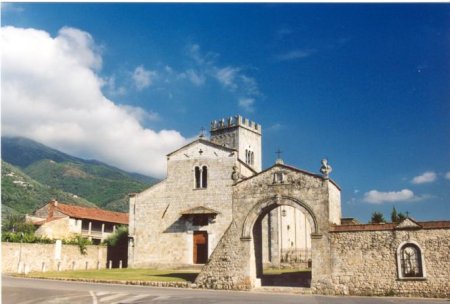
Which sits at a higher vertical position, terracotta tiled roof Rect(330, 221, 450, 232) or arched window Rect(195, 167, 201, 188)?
arched window Rect(195, 167, 201, 188)

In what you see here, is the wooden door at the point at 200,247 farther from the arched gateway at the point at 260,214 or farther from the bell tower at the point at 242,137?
the bell tower at the point at 242,137

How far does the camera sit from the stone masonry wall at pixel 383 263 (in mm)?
21406

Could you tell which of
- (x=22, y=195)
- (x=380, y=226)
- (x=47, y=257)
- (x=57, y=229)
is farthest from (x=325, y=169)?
(x=22, y=195)

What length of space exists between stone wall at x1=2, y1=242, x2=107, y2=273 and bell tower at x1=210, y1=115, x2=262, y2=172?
24276mm

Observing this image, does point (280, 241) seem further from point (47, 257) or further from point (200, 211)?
point (47, 257)

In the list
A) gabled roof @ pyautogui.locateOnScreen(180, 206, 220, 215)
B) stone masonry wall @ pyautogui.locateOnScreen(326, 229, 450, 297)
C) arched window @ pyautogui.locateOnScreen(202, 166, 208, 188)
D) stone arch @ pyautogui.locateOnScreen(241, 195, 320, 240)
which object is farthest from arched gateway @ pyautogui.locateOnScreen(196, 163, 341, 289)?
arched window @ pyautogui.locateOnScreen(202, 166, 208, 188)

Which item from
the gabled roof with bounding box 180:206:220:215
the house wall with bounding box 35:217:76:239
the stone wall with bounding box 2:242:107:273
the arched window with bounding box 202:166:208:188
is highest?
the arched window with bounding box 202:166:208:188

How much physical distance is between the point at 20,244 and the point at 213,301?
20.7 m

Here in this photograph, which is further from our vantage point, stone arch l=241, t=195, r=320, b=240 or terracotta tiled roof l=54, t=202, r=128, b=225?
terracotta tiled roof l=54, t=202, r=128, b=225

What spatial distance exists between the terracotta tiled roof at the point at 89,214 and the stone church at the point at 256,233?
49.1ft

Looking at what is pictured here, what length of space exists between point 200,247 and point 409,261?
1893 cm

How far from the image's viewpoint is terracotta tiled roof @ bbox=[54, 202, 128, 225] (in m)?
51.0

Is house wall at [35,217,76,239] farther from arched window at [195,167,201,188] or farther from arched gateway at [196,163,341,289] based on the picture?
arched gateway at [196,163,341,289]

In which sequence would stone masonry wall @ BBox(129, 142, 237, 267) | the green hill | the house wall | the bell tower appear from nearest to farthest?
stone masonry wall @ BBox(129, 142, 237, 267), the house wall, the bell tower, the green hill
